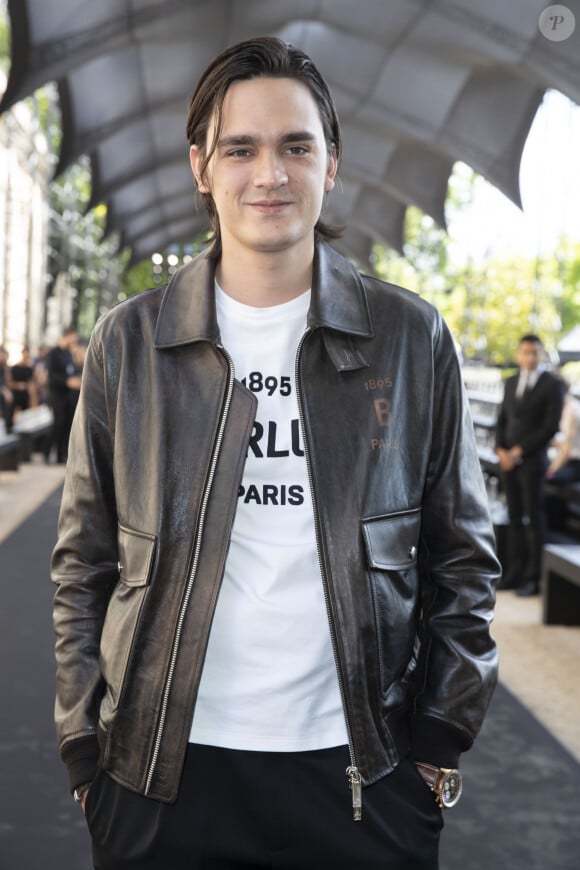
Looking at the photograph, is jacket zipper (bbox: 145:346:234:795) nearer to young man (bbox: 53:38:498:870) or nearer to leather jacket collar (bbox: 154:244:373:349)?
young man (bbox: 53:38:498:870)

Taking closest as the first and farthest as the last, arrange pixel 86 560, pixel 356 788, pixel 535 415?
pixel 356 788 < pixel 86 560 < pixel 535 415

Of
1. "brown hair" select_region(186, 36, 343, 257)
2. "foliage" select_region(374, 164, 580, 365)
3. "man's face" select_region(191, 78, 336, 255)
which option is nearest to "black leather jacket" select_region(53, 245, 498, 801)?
"man's face" select_region(191, 78, 336, 255)

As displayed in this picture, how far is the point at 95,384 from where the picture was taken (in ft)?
5.89

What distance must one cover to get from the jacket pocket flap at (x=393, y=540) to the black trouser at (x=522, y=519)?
6.26 meters

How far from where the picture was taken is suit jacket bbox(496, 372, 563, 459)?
25.0ft

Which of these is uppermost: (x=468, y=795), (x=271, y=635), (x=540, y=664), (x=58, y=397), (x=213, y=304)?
(x=213, y=304)

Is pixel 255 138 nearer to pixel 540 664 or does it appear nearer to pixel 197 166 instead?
pixel 197 166

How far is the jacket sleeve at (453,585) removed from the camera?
172 centimetres

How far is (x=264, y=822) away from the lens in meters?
1.61

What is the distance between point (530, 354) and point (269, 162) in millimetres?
6115

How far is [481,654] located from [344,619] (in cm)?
28

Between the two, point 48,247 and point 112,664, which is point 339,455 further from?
point 48,247

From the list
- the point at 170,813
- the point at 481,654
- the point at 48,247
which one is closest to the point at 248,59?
the point at 481,654

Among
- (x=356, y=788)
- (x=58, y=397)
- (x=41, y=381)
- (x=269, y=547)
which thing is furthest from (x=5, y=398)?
(x=356, y=788)
